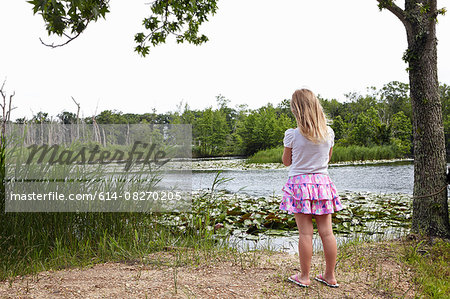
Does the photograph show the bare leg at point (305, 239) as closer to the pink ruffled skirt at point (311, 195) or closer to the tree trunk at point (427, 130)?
the pink ruffled skirt at point (311, 195)

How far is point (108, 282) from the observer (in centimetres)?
254

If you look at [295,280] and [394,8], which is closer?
[295,280]

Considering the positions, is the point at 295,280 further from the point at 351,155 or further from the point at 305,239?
the point at 351,155

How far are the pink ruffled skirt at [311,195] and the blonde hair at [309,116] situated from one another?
289mm

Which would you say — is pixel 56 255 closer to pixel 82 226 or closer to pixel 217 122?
pixel 82 226

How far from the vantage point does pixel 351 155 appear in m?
19.9

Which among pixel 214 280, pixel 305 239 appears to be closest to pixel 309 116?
pixel 305 239

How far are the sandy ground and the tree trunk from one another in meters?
0.79

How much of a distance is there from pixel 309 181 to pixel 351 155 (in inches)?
737

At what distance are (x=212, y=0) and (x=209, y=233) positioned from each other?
3591 mm

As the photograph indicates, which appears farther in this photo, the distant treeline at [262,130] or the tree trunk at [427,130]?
the distant treeline at [262,130]

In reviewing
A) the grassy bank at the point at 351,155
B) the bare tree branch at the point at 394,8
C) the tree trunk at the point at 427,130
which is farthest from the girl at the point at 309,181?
the grassy bank at the point at 351,155

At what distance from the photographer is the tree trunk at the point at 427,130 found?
3654 millimetres

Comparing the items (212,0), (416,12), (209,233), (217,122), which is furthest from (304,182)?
(217,122)
